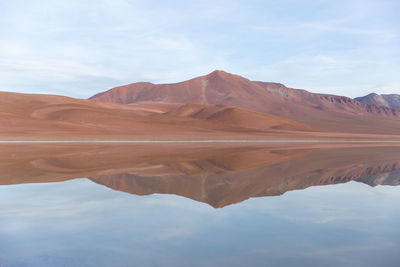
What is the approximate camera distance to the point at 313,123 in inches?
6565

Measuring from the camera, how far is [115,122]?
3413 inches

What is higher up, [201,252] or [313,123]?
[313,123]

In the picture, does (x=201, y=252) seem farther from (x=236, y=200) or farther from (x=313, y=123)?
(x=313, y=123)

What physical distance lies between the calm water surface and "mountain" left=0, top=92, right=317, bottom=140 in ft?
157

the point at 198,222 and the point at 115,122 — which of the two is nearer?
the point at 198,222

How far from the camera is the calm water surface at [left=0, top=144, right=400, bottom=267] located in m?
5.75

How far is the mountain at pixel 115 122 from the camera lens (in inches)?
2596

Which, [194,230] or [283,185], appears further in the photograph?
[283,185]

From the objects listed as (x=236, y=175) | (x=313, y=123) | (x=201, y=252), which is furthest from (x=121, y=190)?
(x=313, y=123)

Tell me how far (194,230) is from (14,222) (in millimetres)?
3599

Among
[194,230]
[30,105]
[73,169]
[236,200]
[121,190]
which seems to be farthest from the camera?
[30,105]

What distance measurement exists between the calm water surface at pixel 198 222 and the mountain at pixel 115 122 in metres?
47.8

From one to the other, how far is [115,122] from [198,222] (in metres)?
81.2

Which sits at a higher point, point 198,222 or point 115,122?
point 115,122
